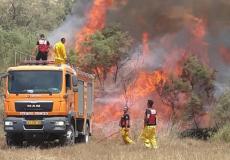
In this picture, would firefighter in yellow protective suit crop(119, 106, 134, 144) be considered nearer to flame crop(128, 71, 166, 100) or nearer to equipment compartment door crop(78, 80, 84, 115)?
equipment compartment door crop(78, 80, 84, 115)

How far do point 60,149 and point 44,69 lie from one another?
2.78 m

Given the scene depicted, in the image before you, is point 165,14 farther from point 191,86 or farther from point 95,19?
point 191,86

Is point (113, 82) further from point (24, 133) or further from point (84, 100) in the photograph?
point (24, 133)

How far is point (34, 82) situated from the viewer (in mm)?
19359

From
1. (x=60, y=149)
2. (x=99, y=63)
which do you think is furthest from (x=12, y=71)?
(x=99, y=63)

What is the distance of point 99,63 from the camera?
38625mm

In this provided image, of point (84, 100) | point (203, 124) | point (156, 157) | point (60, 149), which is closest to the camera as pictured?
point (156, 157)

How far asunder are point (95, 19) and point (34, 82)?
69.1ft

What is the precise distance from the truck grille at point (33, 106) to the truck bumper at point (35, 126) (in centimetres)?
32

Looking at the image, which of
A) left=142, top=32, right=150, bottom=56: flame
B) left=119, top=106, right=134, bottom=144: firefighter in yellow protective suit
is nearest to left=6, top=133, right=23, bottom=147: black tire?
left=119, top=106, right=134, bottom=144: firefighter in yellow protective suit

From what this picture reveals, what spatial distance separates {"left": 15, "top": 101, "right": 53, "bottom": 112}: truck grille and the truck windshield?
363 mm

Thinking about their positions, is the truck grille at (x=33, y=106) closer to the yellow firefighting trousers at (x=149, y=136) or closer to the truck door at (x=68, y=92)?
the truck door at (x=68, y=92)

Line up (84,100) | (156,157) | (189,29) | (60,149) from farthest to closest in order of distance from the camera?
(189,29) → (84,100) → (60,149) → (156,157)

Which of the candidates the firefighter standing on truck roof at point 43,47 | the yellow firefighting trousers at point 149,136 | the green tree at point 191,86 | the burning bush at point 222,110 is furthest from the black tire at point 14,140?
the green tree at point 191,86
